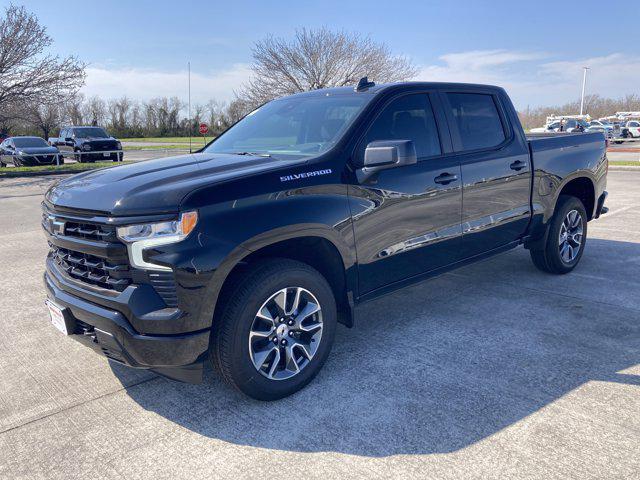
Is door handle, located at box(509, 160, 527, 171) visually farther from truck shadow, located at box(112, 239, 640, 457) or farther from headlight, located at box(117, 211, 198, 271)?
headlight, located at box(117, 211, 198, 271)

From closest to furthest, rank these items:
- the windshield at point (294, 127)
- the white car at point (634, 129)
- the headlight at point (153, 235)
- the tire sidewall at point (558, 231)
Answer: the headlight at point (153, 235), the windshield at point (294, 127), the tire sidewall at point (558, 231), the white car at point (634, 129)

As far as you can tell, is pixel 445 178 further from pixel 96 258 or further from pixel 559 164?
pixel 96 258

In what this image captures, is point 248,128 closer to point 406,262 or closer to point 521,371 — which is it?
point 406,262

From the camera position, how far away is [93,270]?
2.98m

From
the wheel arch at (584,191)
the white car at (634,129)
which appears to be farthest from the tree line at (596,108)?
the wheel arch at (584,191)

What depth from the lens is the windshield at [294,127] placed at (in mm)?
3723

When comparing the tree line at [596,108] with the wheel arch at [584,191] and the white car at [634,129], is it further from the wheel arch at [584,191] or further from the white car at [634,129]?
the wheel arch at [584,191]

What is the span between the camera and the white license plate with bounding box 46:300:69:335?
10.2 feet

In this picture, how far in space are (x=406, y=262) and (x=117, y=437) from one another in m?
2.22

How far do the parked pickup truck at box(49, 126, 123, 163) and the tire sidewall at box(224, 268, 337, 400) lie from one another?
2248 centimetres

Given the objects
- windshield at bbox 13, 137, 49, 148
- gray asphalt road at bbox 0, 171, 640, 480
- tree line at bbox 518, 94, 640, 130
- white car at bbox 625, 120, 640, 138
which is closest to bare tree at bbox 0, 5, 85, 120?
windshield at bbox 13, 137, 49, 148

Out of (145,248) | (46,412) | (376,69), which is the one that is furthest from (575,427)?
(376,69)

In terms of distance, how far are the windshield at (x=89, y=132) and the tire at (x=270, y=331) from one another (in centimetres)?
2425

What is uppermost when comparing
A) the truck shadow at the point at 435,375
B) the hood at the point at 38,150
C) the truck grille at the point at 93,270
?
the hood at the point at 38,150
